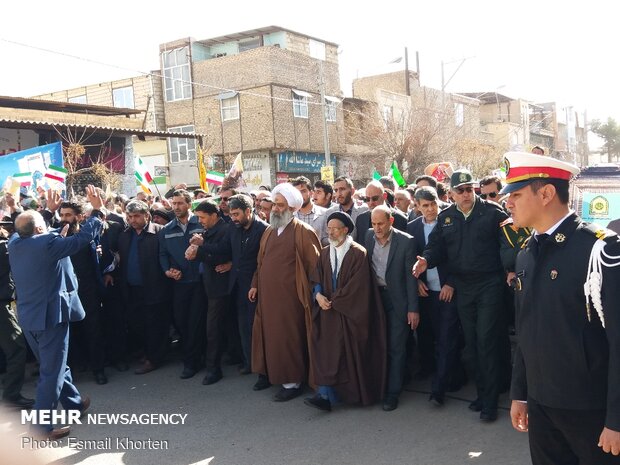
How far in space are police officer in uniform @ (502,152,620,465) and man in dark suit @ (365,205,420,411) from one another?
273cm

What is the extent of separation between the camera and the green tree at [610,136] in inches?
2240

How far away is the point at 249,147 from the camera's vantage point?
3067cm

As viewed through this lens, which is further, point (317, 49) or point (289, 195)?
point (317, 49)

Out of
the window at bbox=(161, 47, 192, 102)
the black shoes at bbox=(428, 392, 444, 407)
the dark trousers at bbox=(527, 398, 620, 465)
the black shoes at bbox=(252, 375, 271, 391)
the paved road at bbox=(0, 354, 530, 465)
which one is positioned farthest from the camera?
the window at bbox=(161, 47, 192, 102)

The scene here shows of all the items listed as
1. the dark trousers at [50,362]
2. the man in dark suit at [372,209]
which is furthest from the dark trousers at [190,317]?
the man in dark suit at [372,209]

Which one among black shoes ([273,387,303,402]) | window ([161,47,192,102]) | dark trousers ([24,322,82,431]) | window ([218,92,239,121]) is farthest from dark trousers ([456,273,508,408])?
window ([161,47,192,102])

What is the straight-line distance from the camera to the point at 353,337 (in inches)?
223

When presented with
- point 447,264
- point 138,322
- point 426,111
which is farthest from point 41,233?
→ point 426,111

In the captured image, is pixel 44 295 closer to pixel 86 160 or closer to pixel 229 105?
pixel 86 160

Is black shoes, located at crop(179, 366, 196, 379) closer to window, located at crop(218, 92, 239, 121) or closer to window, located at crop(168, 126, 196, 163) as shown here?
window, located at crop(168, 126, 196, 163)

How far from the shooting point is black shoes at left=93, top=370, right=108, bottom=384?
271 inches

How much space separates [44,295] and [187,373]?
2.25 meters

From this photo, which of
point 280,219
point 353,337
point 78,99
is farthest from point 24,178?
point 78,99

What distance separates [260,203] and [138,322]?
7.11 feet
